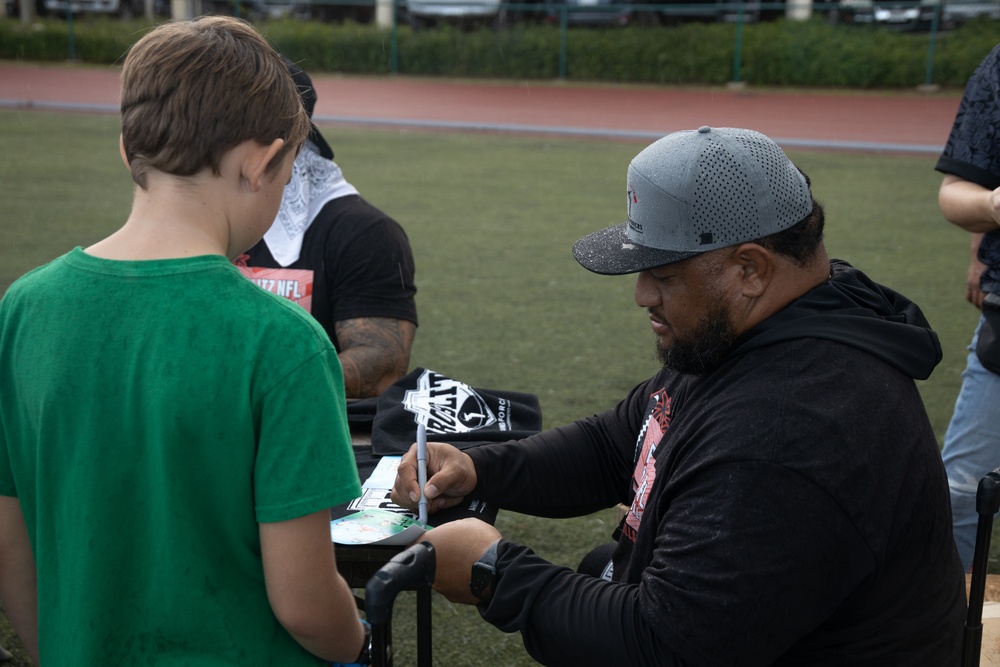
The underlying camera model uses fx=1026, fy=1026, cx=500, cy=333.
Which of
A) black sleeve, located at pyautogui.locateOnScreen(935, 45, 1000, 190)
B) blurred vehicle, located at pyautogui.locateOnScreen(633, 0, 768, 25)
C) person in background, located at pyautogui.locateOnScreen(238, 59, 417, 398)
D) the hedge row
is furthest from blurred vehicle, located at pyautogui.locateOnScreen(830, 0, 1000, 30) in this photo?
person in background, located at pyautogui.locateOnScreen(238, 59, 417, 398)

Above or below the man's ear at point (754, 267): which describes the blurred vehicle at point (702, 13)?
above

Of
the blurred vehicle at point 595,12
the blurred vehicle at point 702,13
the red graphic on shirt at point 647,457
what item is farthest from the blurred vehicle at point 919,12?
the red graphic on shirt at point 647,457

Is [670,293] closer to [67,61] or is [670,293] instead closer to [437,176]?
[437,176]

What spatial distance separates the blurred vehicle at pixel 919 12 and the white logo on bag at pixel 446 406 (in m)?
19.2

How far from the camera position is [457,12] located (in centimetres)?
2247

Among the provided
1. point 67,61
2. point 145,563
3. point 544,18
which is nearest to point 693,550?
point 145,563

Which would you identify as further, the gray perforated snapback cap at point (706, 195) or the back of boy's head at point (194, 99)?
the gray perforated snapback cap at point (706, 195)

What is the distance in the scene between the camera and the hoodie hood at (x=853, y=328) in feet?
5.57

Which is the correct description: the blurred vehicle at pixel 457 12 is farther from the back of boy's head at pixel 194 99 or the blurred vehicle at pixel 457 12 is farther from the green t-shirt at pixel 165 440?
the green t-shirt at pixel 165 440

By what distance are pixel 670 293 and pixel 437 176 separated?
9835 mm

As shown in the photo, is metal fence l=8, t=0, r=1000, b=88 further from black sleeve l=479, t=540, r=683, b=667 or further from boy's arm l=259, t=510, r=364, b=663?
boy's arm l=259, t=510, r=364, b=663

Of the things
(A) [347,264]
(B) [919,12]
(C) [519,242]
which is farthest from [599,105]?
(A) [347,264]

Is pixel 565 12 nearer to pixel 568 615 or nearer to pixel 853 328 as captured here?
pixel 853 328

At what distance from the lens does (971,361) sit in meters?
2.97
